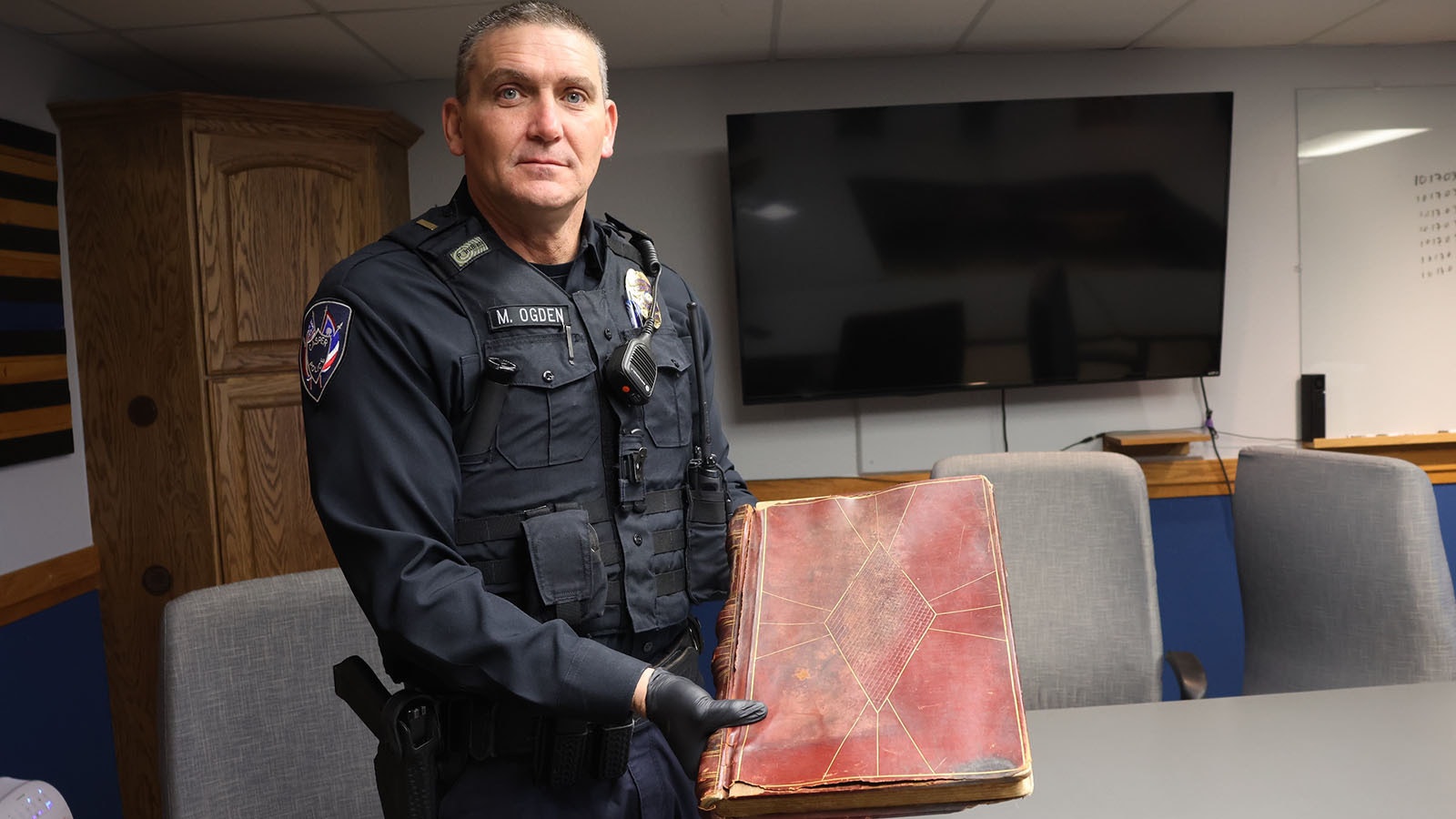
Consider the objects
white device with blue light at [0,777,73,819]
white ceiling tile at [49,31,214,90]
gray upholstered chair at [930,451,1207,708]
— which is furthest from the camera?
white ceiling tile at [49,31,214,90]

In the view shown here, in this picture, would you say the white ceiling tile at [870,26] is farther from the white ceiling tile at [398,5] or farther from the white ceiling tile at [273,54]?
the white ceiling tile at [273,54]

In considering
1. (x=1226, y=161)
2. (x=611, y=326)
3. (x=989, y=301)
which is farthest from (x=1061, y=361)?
(x=611, y=326)

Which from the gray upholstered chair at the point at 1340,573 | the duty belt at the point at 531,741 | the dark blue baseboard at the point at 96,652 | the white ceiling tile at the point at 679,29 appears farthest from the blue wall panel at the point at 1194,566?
the duty belt at the point at 531,741

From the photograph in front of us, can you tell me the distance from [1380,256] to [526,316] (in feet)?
11.3

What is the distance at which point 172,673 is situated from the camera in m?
1.21

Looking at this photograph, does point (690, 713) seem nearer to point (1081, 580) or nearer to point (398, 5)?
point (1081, 580)

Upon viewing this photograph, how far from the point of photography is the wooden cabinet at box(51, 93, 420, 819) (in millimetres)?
2795

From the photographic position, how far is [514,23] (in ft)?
3.68

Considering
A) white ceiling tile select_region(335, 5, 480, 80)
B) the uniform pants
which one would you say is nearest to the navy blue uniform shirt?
the uniform pants

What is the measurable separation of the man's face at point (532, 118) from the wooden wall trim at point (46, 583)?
2.22 meters

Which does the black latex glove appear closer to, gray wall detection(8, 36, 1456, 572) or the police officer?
the police officer

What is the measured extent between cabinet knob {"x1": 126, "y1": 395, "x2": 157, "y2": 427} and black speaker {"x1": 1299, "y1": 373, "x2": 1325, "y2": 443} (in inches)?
150

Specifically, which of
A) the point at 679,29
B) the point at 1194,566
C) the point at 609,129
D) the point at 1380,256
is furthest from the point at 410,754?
the point at 1380,256

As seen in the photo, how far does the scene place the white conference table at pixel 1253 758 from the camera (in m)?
1.12
